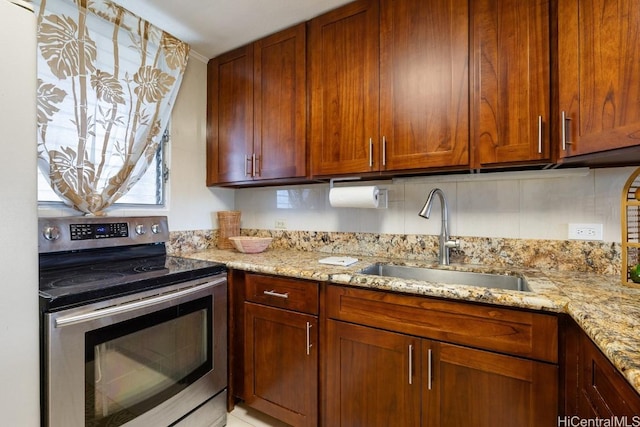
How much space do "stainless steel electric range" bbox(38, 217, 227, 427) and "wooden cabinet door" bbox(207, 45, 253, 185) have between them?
643 millimetres

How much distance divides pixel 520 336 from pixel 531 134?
0.80 m

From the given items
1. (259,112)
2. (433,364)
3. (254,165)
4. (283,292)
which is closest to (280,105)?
(259,112)

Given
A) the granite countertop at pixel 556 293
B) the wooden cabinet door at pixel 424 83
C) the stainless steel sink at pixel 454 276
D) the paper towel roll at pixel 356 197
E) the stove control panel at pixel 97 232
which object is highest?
the wooden cabinet door at pixel 424 83

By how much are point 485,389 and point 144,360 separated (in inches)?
53.9

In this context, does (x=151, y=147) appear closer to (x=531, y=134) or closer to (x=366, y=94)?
(x=366, y=94)

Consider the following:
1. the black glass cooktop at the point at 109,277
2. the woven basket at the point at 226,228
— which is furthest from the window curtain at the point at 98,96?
the woven basket at the point at 226,228

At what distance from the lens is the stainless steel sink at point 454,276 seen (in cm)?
139

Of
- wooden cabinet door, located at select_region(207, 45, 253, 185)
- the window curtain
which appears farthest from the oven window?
wooden cabinet door, located at select_region(207, 45, 253, 185)

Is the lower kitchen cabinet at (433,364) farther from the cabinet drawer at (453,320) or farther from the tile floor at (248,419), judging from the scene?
the tile floor at (248,419)

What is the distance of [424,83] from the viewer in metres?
1.44

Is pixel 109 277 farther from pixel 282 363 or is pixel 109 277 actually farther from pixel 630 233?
pixel 630 233

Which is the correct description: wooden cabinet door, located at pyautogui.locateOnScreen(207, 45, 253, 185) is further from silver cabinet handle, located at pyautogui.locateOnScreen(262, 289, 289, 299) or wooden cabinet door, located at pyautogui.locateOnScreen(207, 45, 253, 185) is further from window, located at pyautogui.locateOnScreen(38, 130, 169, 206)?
silver cabinet handle, located at pyautogui.locateOnScreen(262, 289, 289, 299)

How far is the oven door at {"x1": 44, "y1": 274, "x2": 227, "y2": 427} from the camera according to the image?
3.34ft

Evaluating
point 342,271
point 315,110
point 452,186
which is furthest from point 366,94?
point 342,271
